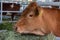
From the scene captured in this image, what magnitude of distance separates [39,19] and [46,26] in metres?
0.11

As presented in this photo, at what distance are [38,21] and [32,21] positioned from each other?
64 millimetres

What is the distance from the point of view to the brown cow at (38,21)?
7.89 feet

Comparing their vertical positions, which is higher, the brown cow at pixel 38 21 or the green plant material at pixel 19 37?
the brown cow at pixel 38 21

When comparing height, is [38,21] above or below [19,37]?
above

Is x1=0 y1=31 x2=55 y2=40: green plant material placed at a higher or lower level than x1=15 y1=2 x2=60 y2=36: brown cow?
lower

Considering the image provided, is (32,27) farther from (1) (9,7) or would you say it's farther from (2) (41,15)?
(1) (9,7)

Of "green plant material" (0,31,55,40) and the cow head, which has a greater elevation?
the cow head

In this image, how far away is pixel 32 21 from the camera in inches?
96.8

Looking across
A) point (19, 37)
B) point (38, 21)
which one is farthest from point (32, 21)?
point (19, 37)

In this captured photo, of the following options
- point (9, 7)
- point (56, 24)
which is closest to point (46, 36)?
point (56, 24)

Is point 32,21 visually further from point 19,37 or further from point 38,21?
point 19,37

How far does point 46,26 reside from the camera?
8.14 feet

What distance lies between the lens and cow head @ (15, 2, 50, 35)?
7.88ft

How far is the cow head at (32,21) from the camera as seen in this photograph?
2400mm
